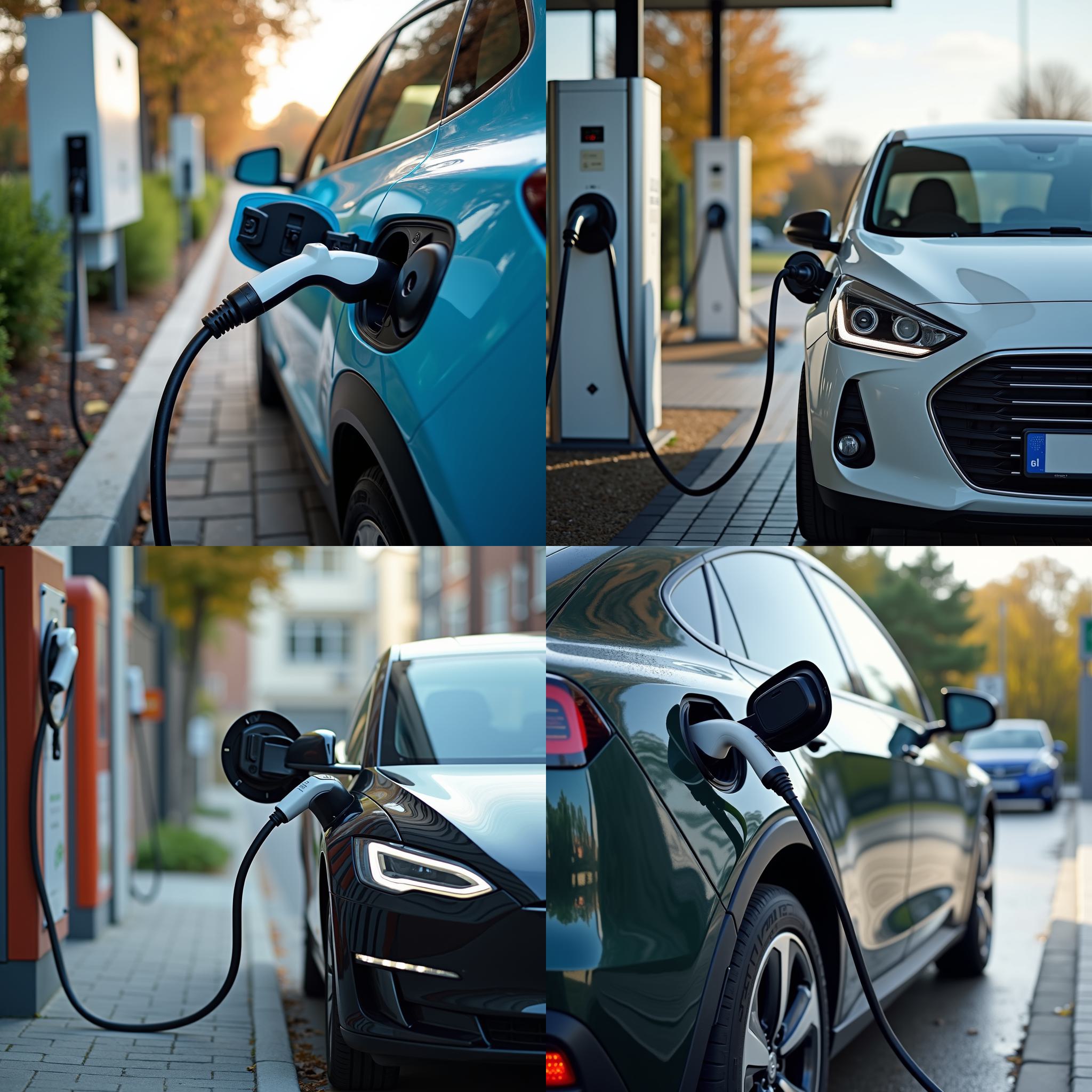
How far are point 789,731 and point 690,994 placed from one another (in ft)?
2.02

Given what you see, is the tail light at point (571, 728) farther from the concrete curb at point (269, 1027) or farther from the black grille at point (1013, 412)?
the concrete curb at point (269, 1027)

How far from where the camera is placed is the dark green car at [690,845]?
2.38 m

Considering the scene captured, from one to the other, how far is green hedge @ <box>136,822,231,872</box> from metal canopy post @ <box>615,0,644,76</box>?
36.2 feet

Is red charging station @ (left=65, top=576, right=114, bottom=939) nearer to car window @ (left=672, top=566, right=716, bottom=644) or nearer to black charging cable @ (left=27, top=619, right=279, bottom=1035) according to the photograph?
black charging cable @ (left=27, top=619, right=279, bottom=1035)

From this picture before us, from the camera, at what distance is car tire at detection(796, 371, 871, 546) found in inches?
142

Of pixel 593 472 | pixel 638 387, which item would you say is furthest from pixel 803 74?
pixel 593 472

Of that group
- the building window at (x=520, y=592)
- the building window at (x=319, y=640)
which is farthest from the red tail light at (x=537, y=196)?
the building window at (x=319, y=640)

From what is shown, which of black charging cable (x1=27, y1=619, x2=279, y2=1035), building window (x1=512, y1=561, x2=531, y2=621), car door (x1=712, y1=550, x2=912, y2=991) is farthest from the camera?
building window (x1=512, y1=561, x2=531, y2=621)

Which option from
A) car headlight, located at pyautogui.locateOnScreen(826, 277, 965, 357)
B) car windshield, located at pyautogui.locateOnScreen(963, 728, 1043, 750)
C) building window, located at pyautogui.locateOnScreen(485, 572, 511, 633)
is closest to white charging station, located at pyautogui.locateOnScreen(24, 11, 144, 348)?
car headlight, located at pyautogui.locateOnScreen(826, 277, 965, 357)

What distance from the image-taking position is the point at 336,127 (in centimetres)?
330

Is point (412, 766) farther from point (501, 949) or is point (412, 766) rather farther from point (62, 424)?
point (62, 424)

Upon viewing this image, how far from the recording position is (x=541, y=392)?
7.86ft

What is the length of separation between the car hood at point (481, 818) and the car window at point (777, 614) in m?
0.71

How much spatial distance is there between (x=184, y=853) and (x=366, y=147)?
483 inches
